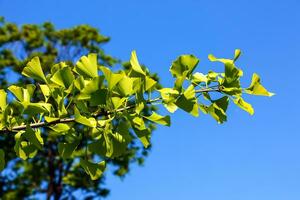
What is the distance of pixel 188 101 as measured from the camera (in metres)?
1.78

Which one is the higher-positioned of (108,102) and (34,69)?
(34,69)

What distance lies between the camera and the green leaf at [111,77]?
5.44 ft

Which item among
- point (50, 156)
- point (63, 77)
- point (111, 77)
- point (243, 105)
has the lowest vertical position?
point (243, 105)

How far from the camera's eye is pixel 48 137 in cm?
1859

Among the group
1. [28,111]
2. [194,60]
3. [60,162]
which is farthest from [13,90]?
[60,162]

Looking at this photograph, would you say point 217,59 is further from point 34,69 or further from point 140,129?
point 34,69

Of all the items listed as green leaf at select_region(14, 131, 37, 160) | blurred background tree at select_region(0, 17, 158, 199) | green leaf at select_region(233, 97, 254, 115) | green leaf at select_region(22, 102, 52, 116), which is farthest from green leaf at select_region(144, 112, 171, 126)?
blurred background tree at select_region(0, 17, 158, 199)

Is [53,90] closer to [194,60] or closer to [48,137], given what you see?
[194,60]

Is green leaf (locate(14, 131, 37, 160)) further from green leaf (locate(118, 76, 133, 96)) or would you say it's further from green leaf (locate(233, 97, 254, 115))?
green leaf (locate(233, 97, 254, 115))

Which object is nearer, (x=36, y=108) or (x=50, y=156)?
(x=36, y=108)

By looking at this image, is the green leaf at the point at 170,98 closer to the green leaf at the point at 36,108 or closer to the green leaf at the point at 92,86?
the green leaf at the point at 92,86

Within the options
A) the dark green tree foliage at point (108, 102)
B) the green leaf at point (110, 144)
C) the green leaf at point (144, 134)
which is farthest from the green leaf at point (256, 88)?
the green leaf at point (110, 144)

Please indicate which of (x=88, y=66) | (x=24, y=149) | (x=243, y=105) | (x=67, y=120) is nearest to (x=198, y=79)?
(x=243, y=105)

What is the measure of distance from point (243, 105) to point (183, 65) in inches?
11.9
